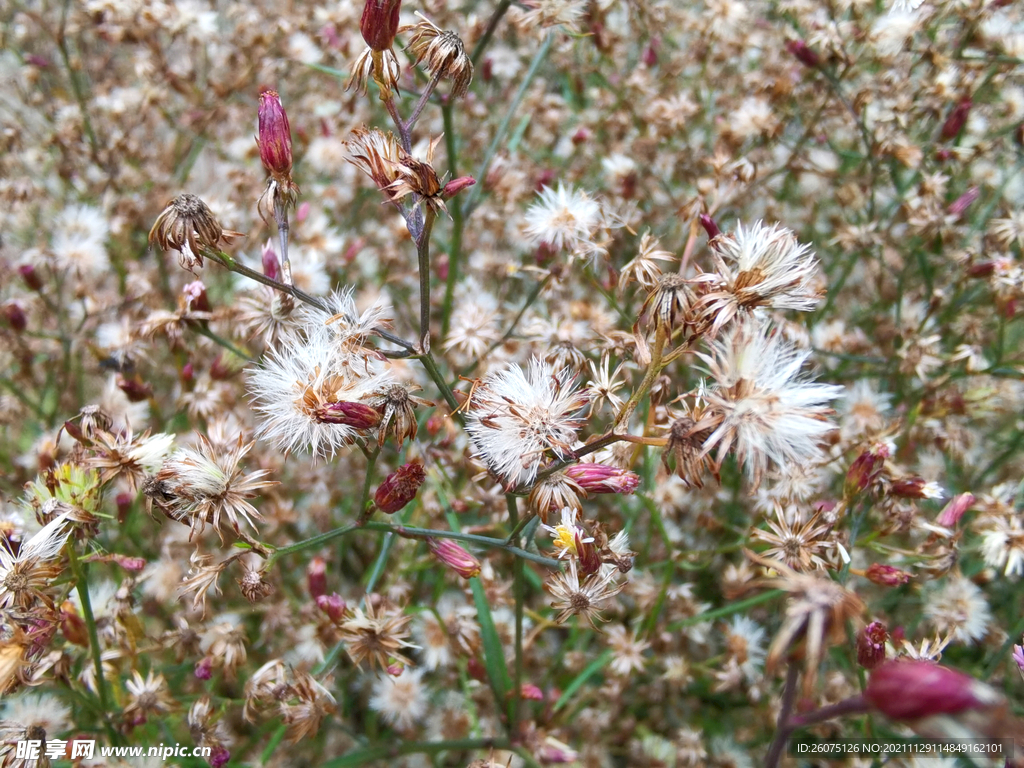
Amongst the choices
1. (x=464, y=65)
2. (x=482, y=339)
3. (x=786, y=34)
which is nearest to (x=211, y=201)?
(x=482, y=339)

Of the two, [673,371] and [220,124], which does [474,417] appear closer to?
[673,371]

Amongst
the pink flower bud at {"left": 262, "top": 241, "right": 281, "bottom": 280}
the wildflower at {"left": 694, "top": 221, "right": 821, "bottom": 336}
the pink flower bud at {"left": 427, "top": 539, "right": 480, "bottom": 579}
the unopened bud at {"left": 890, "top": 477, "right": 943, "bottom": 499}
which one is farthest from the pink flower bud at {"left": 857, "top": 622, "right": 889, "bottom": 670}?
the pink flower bud at {"left": 262, "top": 241, "right": 281, "bottom": 280}

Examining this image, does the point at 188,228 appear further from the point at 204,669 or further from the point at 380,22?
the point at 204,669

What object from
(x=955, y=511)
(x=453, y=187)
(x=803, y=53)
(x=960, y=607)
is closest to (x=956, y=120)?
(x=803, y=53)

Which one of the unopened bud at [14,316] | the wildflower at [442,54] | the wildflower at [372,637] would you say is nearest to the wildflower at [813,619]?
the wildflower at [372,637]

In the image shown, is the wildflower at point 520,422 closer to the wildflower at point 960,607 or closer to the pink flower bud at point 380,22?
the pink flower bud at point 380,22

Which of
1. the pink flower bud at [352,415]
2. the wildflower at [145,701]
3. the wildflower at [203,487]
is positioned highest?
the pink flower bud at [352,415]

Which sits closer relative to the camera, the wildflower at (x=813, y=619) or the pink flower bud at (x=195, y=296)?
the wildflower at (x=813, y=619)
